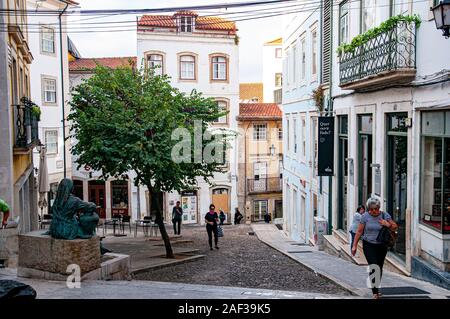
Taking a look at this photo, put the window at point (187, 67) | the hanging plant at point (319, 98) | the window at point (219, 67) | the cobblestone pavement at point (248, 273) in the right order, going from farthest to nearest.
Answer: the window at point (219, 67) → the window at point (187, 67) → the hanging plant at point (319, 98) → the cobblestone pavement at point (248, 273)

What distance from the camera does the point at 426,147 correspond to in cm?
1066

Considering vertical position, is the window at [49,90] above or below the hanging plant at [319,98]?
above

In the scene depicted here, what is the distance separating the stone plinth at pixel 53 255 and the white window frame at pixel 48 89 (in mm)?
21301

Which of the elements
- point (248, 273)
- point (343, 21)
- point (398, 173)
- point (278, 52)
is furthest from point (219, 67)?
point (398, 173)

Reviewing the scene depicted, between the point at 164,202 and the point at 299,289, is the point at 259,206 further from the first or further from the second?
the point at 299,289

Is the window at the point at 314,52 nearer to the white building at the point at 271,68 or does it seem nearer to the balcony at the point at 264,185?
the balcony at the point at 264,185

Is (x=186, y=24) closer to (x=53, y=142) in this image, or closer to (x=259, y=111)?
(x=259, y=111)

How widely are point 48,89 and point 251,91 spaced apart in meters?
29.4

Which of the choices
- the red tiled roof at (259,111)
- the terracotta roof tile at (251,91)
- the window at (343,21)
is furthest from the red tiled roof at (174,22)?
the window at (343,21)

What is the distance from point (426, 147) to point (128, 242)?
39.7 feet

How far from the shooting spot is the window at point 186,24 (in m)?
36.1

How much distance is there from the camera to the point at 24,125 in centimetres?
1541
